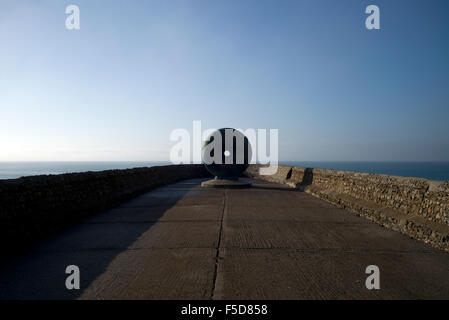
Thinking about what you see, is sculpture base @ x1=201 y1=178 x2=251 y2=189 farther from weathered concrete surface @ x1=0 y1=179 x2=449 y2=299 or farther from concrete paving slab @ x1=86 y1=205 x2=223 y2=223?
weathered concrete surface @ x1=0 y1=179 x2=449 y2=299

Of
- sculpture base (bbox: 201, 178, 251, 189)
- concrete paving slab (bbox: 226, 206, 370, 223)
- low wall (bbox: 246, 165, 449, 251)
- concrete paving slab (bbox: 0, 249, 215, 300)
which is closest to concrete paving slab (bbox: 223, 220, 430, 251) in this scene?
low wall (bbox: 246, 165, 449, 251)

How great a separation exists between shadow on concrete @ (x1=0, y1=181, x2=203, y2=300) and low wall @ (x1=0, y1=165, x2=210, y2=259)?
0.24 meters

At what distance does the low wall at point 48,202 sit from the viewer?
4391 mm

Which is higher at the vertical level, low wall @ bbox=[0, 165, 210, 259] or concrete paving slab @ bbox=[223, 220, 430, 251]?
low wall @ bbox=[0, 165, 210, 259]

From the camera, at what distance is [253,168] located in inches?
893

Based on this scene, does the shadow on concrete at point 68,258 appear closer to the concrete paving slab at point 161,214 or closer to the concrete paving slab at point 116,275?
the concrete paving slab at point 116,275

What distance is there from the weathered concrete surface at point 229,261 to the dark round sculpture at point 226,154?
26.4 feet

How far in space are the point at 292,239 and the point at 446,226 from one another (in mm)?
2368

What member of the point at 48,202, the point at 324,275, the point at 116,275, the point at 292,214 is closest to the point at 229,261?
the point at 324,275

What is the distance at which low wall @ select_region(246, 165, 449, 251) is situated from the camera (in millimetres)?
4617

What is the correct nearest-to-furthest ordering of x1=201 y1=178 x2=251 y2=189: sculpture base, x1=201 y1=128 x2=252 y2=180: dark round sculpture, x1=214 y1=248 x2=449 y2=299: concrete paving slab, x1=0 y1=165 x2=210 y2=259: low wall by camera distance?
A: x1=214 y1=248 x2=449 y2=299: concrete paving slab → x1=0 y1=165 x2=210 y2=259: low wall → x1=201 y1=178 x2=251 y2=189: sculpture base → x1=201 y1=128 x2=252 y2=180: dark round sculpture

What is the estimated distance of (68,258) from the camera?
4211mm
